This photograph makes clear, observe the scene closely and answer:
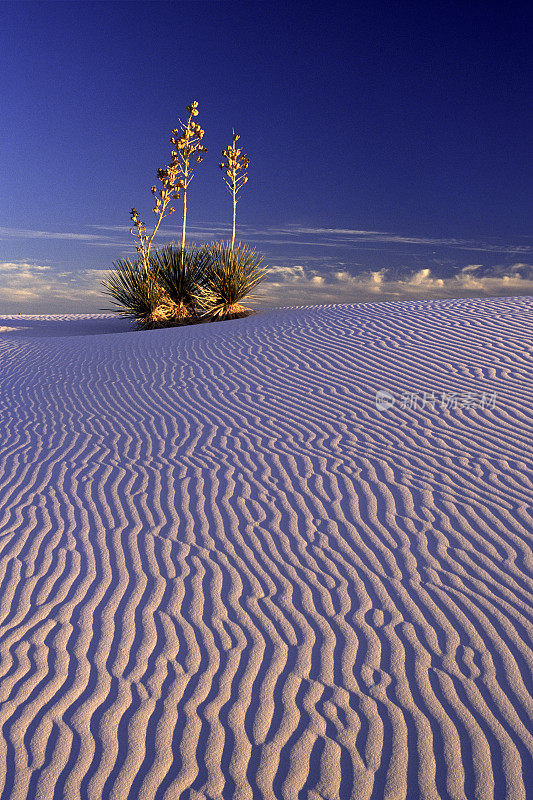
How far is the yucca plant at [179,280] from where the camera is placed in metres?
17.8

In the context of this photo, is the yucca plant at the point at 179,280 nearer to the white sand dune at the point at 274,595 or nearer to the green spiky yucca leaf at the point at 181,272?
the green spiky yucca leaf at the point at 181,272

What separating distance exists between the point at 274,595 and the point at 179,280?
48.9 feet

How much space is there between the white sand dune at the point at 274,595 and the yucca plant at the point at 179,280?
31.3 feet

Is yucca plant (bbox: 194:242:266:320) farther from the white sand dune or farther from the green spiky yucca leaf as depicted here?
the white sand dune

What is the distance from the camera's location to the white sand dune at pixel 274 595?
9.62 ft

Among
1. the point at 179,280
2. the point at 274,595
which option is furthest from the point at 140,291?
the point at 274,595

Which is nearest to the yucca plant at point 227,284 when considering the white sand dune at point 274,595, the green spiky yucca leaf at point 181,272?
the green spiky yucca leaf at point 181,272

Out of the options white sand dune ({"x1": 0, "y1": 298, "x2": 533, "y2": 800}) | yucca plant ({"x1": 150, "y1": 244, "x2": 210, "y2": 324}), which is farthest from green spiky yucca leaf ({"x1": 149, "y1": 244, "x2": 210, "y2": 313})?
white sand dune ({"x1": 0, "y1": 298, "x2": 533, "y2": 800})

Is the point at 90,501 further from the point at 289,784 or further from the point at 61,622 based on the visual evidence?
the point at 289,784

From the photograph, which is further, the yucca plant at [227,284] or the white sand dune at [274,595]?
the yucca plant at [227,284]

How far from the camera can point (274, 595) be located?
4223 millimetres

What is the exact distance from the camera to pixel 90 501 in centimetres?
591

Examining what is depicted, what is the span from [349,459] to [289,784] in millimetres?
3840

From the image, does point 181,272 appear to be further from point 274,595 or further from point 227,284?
point 274,595
